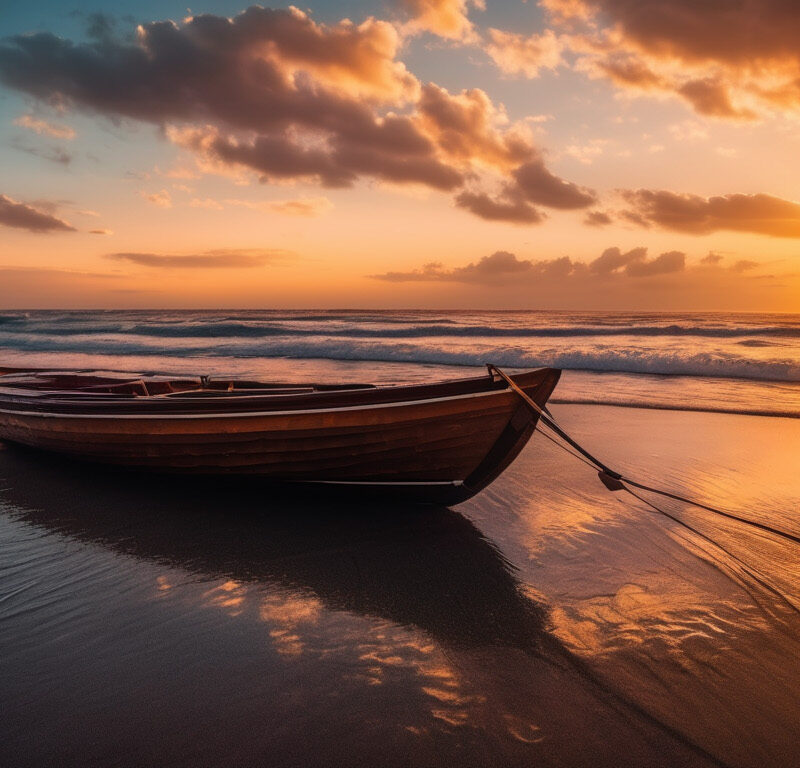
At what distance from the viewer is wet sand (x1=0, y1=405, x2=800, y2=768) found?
2.38 m

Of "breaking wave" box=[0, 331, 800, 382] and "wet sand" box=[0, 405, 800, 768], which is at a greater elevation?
"breaking wave" box=[0, 331, 800, 382]

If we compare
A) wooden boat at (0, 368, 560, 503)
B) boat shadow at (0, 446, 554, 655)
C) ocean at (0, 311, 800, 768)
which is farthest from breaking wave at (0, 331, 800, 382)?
boat shadow at (0, 446, 554, 655)

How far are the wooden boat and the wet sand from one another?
354 millimetres

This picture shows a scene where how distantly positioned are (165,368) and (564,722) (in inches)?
737

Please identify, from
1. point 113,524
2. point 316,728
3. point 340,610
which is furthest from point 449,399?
point 113,524

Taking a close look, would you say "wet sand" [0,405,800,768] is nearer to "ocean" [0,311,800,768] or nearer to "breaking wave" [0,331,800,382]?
"ocean" [0,311,800,768]

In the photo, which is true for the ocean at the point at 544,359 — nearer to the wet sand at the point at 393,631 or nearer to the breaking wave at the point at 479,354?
the breaking wave at the point at 479,354

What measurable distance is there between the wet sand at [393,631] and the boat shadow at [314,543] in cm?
2

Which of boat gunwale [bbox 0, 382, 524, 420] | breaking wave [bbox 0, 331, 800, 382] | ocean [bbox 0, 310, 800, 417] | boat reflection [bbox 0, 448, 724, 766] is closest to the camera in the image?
boat reflection [bbox 0, 448, 724, 766]

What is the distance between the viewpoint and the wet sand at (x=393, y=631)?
2379 millimetres

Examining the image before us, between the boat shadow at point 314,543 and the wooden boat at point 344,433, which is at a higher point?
the wooden boat at point 344,433

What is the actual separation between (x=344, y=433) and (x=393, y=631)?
183 cm

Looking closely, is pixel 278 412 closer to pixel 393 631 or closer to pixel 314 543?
pixel 314 543

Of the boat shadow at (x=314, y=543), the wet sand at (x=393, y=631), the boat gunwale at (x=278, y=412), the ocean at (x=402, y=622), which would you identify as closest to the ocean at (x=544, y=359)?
the ocean at (x=402, y=622)
